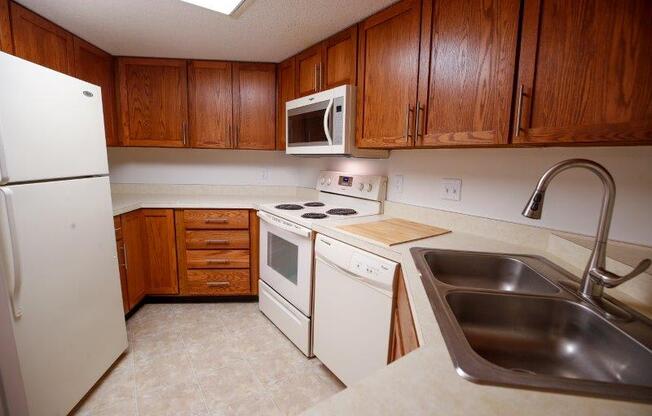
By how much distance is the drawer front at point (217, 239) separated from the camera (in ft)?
8.08

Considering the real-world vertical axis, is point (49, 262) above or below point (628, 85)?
below

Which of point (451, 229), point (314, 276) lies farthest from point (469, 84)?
point (314, 276)

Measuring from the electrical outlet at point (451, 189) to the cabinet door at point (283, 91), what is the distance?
53.2 inches

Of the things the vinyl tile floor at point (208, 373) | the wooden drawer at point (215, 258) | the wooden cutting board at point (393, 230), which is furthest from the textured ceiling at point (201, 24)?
the vinyl tile floor at point (208, 373)

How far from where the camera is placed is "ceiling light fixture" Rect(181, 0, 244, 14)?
151cm

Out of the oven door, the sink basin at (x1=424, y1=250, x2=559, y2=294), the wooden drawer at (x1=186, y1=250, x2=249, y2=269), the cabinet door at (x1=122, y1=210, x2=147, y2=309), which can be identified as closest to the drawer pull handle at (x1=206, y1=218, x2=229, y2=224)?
the wooden drawer at (x1=186, y1=250, x2=249, y2=269)

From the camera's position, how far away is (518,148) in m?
1.38

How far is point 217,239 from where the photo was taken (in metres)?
2.47

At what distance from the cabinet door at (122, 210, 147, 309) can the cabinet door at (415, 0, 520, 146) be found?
81.6 inches

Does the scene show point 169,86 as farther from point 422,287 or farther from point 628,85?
point 628,85

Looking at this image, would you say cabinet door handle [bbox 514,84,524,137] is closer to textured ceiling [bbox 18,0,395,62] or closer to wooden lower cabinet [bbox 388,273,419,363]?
wooden lower cabinet [bbox 388,273,419,363]

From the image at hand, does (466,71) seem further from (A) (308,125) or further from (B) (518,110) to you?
(A) (308,125)

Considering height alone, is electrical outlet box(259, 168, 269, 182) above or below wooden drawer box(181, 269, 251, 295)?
above

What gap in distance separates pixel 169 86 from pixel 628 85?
9.15 ft
